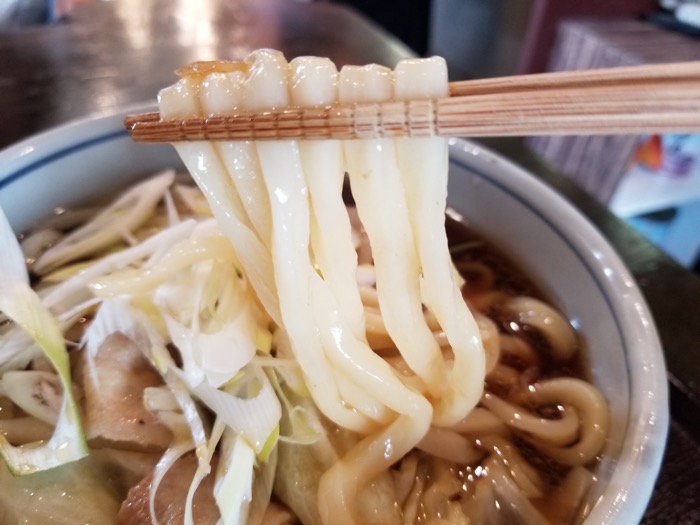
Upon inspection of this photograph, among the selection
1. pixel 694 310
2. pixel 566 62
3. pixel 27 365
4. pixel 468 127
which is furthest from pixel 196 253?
pixel 566 62

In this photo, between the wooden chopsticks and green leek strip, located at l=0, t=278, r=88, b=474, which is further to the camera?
green leek strip, located at l=0, t=278, r=88, b=474

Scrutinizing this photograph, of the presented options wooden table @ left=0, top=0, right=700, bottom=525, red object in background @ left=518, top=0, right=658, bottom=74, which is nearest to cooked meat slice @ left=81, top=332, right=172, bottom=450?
wooden table @ left=0, top=0, right=700, bottom=525

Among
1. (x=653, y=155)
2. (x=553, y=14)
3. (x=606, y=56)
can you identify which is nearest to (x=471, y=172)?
(x=606, y=56)

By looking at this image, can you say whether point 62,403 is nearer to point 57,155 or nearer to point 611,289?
point 57,155

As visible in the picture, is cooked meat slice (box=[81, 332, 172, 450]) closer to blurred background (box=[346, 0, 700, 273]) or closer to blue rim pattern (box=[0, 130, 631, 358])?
blue rim pattern (box=[0, 130, 631, 358])

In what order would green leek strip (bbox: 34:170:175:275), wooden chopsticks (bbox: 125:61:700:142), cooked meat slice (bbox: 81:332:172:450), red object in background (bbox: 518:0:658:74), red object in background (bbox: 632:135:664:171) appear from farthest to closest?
red object in background (bbox: 632:135:664:171)
red object in background (bbox: 518:0:658:74)
green leek strip (bbox: 34:170:175:275)
cooked meat slice (bbox: 81:332:172:450)
wooden chopsticks (bbox: 125:61:700:142)

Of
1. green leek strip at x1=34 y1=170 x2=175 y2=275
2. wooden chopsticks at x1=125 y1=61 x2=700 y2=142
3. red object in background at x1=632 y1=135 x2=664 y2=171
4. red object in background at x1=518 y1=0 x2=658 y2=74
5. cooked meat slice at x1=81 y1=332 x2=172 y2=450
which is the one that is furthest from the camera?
red object in background at x1=632 y1=135 x2=664 y2=171

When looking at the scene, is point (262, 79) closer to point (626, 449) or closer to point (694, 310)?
point (626, 449)
